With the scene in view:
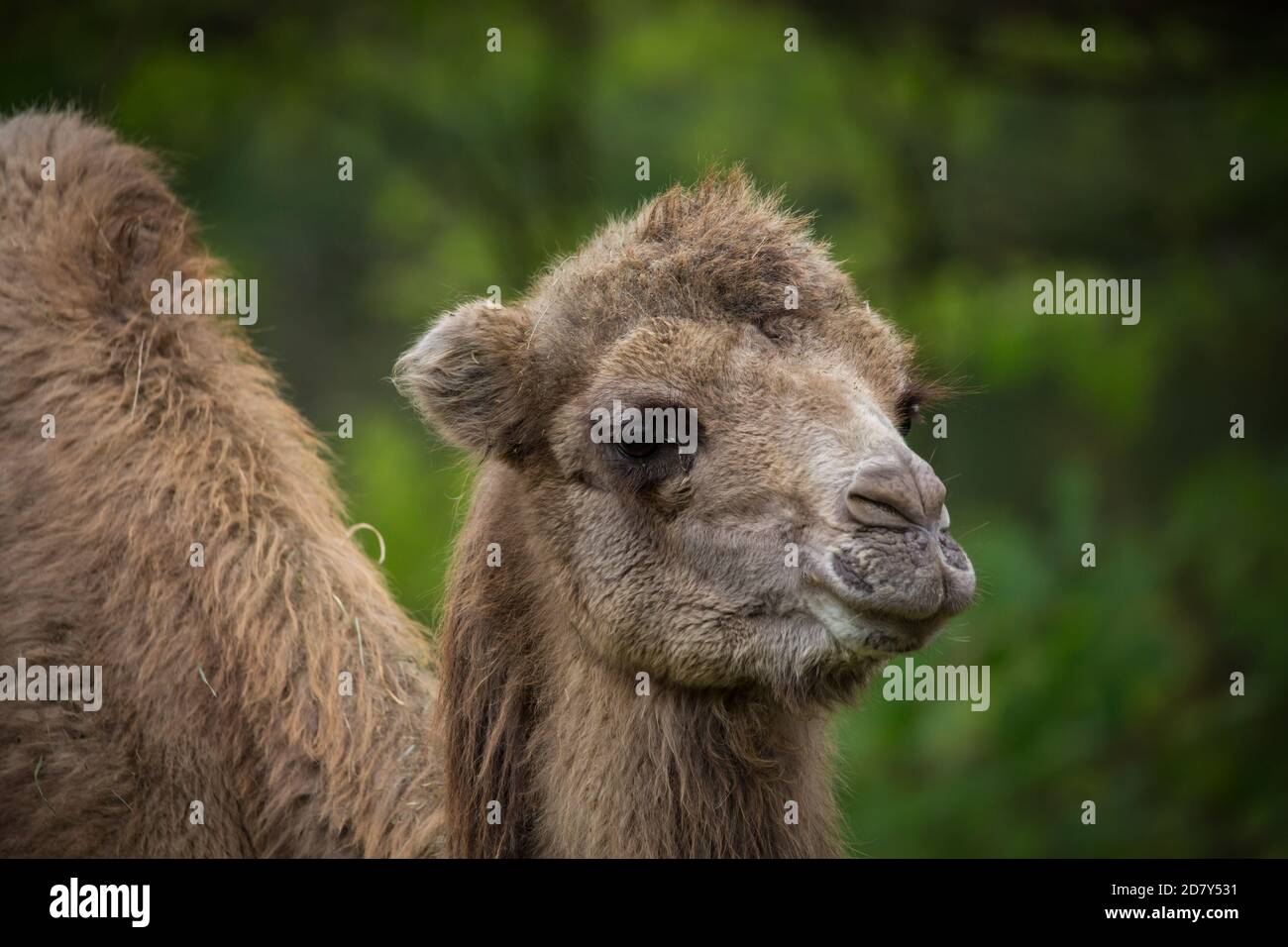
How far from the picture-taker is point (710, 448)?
517 cm

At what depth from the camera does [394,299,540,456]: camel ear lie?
220 inches

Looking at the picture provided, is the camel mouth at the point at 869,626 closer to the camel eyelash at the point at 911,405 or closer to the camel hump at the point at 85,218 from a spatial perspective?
the camel eyelash at the point at 911,405

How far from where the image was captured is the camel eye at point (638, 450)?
5.21m

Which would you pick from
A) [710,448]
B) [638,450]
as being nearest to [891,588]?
[710,448]

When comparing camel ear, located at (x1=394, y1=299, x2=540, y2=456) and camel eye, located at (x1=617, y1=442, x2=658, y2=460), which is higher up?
camel ear, located at (x1=394, y1=299, x2=540, y2=456)

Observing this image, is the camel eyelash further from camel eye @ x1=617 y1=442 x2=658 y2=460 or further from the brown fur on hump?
the brown fur on hump

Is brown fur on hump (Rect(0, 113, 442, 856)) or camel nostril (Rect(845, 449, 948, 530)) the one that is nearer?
camel nostril (Rect(845, 449, 948, 530))

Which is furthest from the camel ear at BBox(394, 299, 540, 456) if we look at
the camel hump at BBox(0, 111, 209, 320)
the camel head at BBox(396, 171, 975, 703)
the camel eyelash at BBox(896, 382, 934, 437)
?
the camel hump at BBox(0, 111, 209, 320)

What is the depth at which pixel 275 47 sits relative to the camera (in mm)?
13414

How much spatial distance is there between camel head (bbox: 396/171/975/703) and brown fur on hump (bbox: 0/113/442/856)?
30.6 inches

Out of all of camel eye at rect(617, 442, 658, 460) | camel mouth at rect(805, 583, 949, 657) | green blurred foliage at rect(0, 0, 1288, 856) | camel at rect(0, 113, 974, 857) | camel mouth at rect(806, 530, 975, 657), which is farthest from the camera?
green blurred foliage at rect(0, 0, 1288, 856)

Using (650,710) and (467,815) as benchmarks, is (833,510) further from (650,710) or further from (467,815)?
(467,815)

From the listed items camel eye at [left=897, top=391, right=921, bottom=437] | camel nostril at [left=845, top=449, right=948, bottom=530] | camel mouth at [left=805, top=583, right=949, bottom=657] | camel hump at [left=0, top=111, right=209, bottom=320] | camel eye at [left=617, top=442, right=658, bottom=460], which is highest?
camel hump at [left=0, top=111, right=209, bottom=320]

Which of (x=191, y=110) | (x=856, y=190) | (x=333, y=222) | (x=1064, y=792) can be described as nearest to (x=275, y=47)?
(x=191, y=110)
